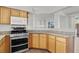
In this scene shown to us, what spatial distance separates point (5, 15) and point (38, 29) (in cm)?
194

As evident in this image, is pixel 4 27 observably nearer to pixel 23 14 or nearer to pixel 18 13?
pixel 18 13

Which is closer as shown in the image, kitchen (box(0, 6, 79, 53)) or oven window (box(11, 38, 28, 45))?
kitchen (box(0, 6, 79, 53))

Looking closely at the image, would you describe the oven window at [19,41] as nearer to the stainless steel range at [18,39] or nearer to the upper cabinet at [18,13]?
the stainless steel range at [18,39]

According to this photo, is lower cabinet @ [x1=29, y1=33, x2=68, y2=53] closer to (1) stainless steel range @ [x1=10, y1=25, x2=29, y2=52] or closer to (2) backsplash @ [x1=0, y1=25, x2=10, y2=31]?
(1) stainless steel range @ [x1=10, y1=25, x2=29, y2=52]

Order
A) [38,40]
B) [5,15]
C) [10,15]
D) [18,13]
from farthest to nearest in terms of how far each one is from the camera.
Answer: [38,40], [18,13], [10,15], [5,15]

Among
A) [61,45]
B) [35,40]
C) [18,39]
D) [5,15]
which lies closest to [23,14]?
[5,15]

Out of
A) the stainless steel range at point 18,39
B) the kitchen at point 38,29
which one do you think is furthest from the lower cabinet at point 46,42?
the stainless steel range at point 18,39

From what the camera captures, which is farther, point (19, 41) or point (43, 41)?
point (43, 41)

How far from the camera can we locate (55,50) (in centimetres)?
401

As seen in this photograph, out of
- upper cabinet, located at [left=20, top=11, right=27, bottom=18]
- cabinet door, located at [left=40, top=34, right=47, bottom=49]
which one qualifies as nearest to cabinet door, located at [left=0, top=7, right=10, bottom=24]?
upper cabinet, located at [left=20, top=11, right=27, bottom=18]

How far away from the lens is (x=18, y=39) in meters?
4.33

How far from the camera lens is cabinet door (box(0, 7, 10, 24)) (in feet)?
13.6

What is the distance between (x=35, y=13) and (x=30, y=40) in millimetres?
1323

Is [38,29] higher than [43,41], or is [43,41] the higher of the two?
[38,29]
